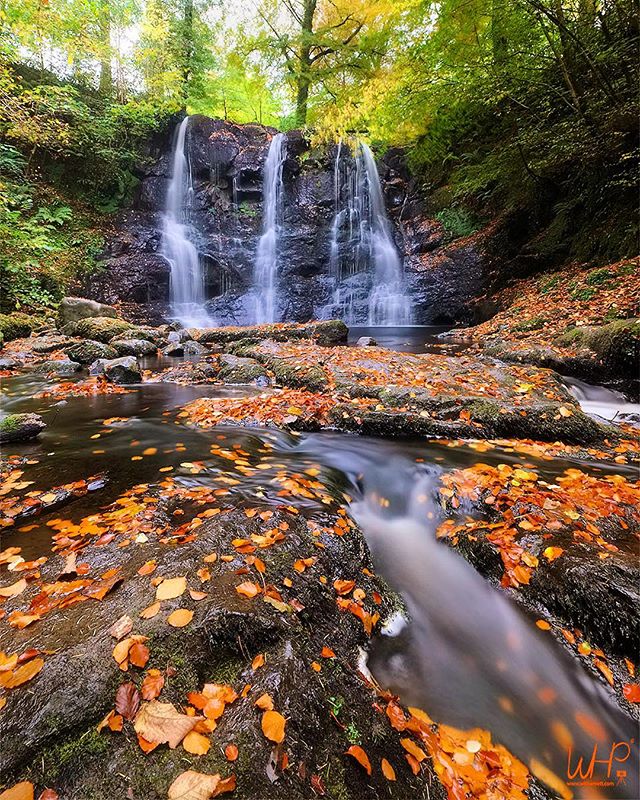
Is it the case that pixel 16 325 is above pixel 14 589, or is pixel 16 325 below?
above

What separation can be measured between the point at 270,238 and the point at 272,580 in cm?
1791

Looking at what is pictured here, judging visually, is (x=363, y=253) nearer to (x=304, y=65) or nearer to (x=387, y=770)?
(x=304, y=65)

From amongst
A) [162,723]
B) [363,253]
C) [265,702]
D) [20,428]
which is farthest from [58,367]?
[363,253]

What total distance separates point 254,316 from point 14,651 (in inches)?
611

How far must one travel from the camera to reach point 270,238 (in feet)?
57.8

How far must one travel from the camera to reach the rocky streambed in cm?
127

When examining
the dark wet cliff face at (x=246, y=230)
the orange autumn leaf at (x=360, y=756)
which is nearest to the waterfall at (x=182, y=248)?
the dark wet cliff face at (x=246, y=230)

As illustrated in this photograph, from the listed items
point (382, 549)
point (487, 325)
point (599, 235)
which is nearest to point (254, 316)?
point (487, 325)

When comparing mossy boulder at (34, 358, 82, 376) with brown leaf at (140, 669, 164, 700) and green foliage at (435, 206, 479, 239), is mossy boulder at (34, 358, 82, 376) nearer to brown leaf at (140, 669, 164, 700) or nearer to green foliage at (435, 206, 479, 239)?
brown leaf at (140, 669, 164, 700)

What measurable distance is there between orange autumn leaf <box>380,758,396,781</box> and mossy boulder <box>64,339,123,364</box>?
372 inches

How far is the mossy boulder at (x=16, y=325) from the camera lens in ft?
34.0

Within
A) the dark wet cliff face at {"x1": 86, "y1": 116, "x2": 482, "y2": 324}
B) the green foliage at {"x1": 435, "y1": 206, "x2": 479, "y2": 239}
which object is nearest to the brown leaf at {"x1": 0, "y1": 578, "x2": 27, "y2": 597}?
the dark wet cliff face at {"x1": 86, "y1": 116, "x2": 482, "y2": 324}

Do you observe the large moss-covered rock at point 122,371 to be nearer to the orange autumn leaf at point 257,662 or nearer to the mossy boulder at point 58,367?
the mossy boulder at point 58,367

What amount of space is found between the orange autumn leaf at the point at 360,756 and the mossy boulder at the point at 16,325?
12.3 m
